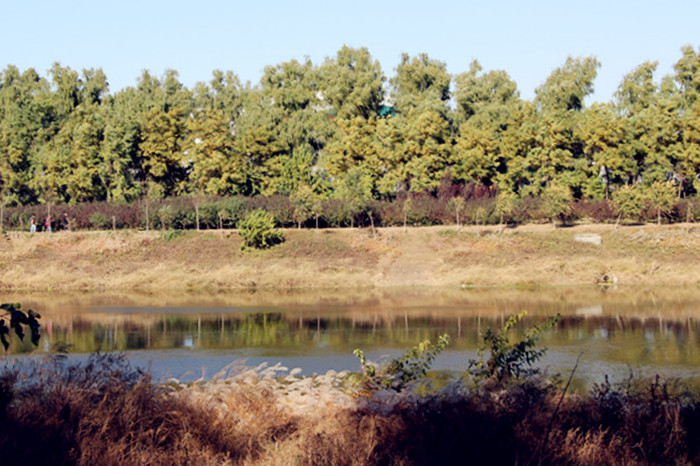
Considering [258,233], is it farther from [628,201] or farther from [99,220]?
[628,201]

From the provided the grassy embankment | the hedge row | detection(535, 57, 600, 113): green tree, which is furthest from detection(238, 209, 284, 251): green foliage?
the grassy embankment

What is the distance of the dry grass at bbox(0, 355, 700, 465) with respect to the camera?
784 cm

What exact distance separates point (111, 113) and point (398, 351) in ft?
137

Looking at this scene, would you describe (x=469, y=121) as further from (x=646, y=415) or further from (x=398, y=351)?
(x=646, y=415)

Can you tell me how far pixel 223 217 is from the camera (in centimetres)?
4331

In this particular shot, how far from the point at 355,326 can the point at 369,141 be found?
97.9ft

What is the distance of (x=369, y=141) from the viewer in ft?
168

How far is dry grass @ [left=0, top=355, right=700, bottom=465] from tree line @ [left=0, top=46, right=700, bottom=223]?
3280cm

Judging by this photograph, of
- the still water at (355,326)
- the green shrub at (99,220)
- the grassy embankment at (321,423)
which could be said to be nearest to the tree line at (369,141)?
the green shrub at (99,220)

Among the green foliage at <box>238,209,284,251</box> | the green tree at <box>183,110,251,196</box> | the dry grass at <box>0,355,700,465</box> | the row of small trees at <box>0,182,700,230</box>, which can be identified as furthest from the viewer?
the green tree at <box>183,110,251,196</box>

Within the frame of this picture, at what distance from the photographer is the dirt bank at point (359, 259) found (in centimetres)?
3438

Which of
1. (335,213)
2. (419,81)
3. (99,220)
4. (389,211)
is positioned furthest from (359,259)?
(419,81)

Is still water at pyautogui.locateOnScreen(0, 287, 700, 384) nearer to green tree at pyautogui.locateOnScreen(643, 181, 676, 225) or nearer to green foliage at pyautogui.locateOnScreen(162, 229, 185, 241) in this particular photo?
green foliage at pyautogui.locateOnScreen(162, 229, 185, 241)

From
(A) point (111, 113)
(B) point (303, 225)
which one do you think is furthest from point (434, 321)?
(A) point (111, 113)
